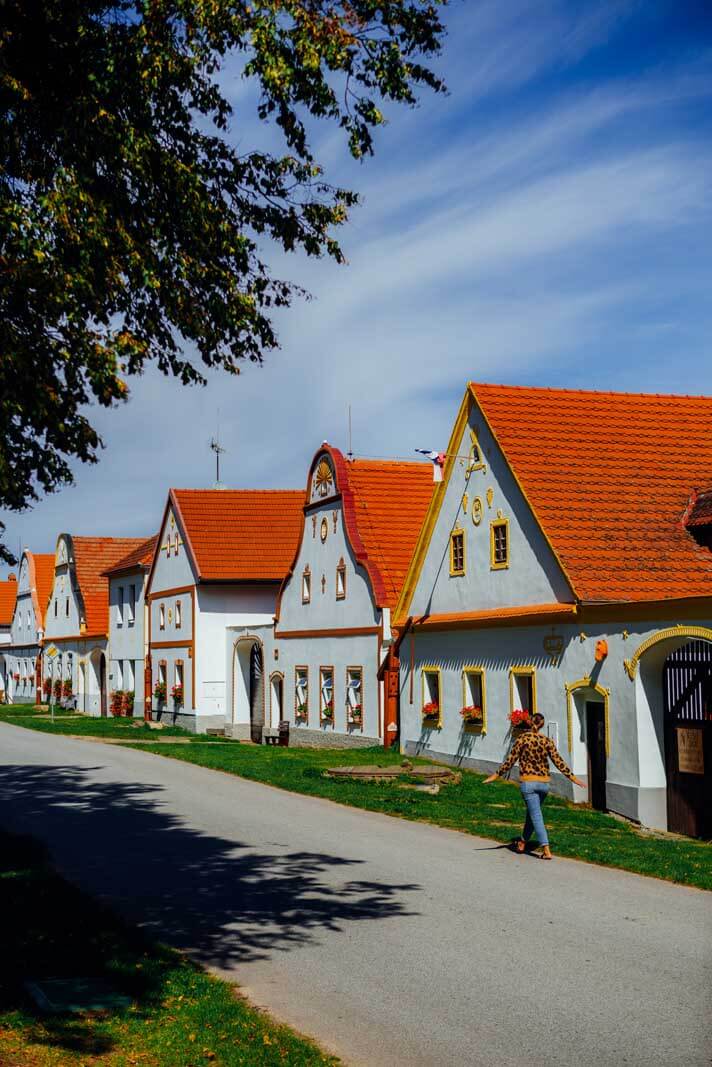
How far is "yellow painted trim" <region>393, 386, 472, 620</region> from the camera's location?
2634cm

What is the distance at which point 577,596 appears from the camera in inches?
813

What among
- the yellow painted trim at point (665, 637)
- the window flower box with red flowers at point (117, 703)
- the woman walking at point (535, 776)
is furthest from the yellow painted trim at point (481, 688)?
the window flower box with red flowers at point (117, 703)

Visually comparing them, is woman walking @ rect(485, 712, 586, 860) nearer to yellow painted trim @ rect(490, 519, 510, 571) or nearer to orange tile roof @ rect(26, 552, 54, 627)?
yellow painted trim @ rect(490, 519, 510, 571)

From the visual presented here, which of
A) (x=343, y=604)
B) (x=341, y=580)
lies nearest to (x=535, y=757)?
(x=343, y=604)

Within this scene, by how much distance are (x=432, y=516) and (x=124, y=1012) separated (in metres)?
21.3

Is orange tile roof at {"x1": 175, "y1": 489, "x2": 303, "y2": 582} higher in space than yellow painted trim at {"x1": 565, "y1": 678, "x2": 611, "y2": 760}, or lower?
higher

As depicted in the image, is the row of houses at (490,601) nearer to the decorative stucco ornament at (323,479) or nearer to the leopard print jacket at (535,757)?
the decorative stucco ornament at (323,479)

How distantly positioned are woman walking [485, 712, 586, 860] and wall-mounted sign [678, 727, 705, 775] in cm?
411

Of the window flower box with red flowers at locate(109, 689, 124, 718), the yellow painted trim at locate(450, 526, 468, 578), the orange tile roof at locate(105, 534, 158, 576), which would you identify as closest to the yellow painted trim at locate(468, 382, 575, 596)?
the yellow painted trim at locate(450, 526, 468, 578)

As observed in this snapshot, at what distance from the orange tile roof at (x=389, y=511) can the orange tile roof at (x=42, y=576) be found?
39994 mm

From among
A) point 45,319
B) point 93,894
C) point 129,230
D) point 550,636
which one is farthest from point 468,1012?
point 550,636

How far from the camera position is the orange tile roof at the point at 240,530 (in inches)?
1716

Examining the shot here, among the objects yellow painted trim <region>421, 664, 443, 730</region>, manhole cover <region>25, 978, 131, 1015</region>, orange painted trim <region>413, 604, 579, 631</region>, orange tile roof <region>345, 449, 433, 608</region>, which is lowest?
manhole cover <region>25, 978, 131, 1015</region>

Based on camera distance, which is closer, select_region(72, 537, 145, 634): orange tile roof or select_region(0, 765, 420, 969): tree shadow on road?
select_region(0, 765, 420, 969): tree shadow on road
